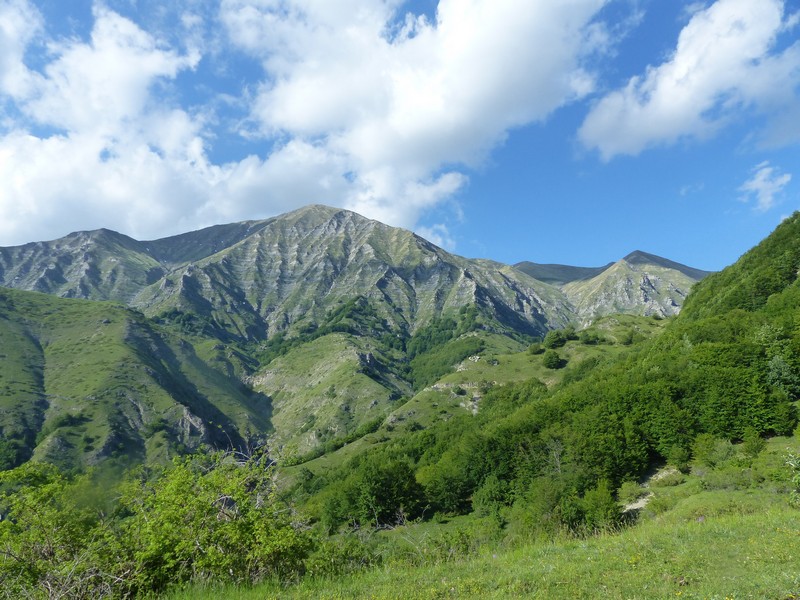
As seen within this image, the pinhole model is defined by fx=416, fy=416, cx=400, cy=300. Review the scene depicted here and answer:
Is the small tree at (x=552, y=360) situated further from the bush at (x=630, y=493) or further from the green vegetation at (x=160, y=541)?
the green vegetation at (x=160, y=541)

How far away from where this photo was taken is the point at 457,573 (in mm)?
11797

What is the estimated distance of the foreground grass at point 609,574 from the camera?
951cm

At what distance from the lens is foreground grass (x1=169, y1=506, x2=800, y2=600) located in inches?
374

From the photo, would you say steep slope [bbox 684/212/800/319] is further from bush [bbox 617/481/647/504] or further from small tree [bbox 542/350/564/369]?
bush [bbox 617/481/647/504]

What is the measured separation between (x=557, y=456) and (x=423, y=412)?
124166 millimetres

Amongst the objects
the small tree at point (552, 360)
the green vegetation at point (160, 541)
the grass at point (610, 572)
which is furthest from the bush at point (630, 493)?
the small tree at point (552, 360)

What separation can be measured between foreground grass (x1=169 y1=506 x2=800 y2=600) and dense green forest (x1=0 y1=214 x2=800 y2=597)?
1.83 meters

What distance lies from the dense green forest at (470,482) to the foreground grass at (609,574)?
1831 millimetres

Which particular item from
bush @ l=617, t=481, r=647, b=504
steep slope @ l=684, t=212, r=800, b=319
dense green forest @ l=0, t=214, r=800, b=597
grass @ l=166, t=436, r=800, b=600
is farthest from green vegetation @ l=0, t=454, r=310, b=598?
steep slope @ l=684, t=212, r=800, b=319

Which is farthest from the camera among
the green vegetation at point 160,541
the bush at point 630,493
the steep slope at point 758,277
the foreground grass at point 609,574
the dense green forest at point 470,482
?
the steep slope at point 758,277

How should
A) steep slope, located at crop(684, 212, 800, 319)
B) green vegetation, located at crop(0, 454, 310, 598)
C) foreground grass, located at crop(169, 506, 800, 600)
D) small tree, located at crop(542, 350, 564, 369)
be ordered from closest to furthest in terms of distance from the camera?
foreground grass, located at crop(169, 506, 800, 600) → green vegetation, located at crop(0, 454, 310, 598) → steep slope, located at crop(684, 212, 800, 319) → small tree, located at crop(542, 350, 564, 369)

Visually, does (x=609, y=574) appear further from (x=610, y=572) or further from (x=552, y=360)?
(x=552, y=360)

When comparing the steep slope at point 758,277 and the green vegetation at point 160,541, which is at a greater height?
the steep slope at point 758,277

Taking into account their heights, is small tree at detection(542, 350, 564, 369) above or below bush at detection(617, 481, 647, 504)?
above
